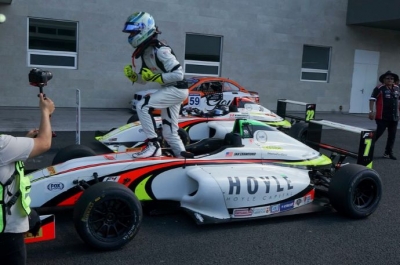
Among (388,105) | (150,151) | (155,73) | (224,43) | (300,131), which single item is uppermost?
(224,43)

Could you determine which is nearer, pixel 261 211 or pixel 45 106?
pixel 45 106

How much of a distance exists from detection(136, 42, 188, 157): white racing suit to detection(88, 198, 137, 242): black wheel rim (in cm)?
136

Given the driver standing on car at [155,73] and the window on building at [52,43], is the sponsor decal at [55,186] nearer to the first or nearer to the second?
the driver standing on car at [155,73]

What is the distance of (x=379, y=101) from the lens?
8.73 metres

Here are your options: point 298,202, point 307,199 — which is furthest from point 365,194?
point 298,202

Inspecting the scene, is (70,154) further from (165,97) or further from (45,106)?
(45,106)

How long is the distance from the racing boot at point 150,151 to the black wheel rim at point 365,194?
2.25m

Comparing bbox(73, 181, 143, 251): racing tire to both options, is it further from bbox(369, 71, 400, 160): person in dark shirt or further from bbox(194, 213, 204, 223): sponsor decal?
bbox(369, 71, 400, 160): person in dark shirt

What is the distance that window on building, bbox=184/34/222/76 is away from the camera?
16.2 metres

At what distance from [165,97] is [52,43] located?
10170 mm

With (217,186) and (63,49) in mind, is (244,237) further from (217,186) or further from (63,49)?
(63,49)

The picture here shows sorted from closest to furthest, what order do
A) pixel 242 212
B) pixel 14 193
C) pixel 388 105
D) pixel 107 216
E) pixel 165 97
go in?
1. pixel 14 193
2. pixel 107 216
3. pixel 242 212
4. pixel 165 97
5. pixel 388 105

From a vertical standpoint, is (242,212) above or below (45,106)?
below

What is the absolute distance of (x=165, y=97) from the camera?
5.27 m
